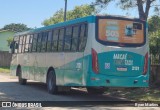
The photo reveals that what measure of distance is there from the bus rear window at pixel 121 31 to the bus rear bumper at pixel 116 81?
1296 millimetres

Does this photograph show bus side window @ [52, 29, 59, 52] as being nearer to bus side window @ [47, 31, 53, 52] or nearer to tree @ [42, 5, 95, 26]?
bus side window @ [47, 31, 53, 52]

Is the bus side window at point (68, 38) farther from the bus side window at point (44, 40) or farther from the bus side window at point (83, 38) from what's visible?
the bus side window at point (44, 40)

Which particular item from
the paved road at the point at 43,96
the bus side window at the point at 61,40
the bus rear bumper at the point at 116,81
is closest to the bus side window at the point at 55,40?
the bus side window at the point at 61,40

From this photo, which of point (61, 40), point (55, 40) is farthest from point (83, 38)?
point (55, 40)

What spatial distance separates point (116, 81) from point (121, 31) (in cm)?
187

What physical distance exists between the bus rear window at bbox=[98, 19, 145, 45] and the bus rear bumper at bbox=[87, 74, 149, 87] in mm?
1296

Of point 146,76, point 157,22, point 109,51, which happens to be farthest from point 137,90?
point 157,22

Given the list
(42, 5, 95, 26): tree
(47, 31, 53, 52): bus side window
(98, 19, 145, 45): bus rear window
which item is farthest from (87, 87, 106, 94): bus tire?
(42, 5, 95, 26): tree

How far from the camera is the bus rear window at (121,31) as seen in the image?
15.4 meters

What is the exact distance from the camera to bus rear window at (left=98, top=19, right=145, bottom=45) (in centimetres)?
1543

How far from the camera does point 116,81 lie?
15.4m

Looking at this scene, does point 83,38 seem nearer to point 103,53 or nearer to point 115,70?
point 103,53

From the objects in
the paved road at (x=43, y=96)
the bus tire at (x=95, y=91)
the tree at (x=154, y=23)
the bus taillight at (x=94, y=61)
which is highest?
the tree at (x=154, y=23)

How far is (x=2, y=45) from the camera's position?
86375 millimetres
